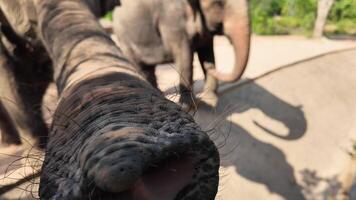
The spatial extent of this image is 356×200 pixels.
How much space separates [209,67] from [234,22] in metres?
0.87

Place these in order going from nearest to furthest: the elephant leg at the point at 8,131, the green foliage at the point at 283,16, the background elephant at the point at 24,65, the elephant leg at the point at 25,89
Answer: the background elephant at the point at 24,65
the elephant leg at the point at 25,89
the elephant leg at the point at 8,131
the green foliage at the point at 283,16

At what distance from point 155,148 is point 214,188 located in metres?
0.24

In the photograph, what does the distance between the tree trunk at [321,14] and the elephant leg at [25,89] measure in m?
8.19

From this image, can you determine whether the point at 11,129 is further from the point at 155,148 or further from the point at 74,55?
the point at 155,148

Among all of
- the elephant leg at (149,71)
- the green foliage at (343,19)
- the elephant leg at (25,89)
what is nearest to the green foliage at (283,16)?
the green foliage at (343,19)

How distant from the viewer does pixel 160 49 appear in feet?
13.5

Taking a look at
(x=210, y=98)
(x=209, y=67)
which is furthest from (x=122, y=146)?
(x=210, y=98)

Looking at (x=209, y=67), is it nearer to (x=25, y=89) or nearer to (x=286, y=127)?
(x=286, y=127)

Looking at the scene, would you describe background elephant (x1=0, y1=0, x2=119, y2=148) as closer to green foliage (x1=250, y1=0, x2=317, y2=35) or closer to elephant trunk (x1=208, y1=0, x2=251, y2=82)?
elephant trunk (x1=208, y1=0, x2=251, y2=82)

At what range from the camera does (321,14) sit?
963 centimetres

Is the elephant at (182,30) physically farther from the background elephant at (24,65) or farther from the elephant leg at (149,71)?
the background elephant at (24,65)

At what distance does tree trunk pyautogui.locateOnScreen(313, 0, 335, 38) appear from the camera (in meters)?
9.47

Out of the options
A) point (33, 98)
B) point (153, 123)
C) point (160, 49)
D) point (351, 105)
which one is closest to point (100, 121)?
point (153, 123)

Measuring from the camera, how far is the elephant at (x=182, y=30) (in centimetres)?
362
